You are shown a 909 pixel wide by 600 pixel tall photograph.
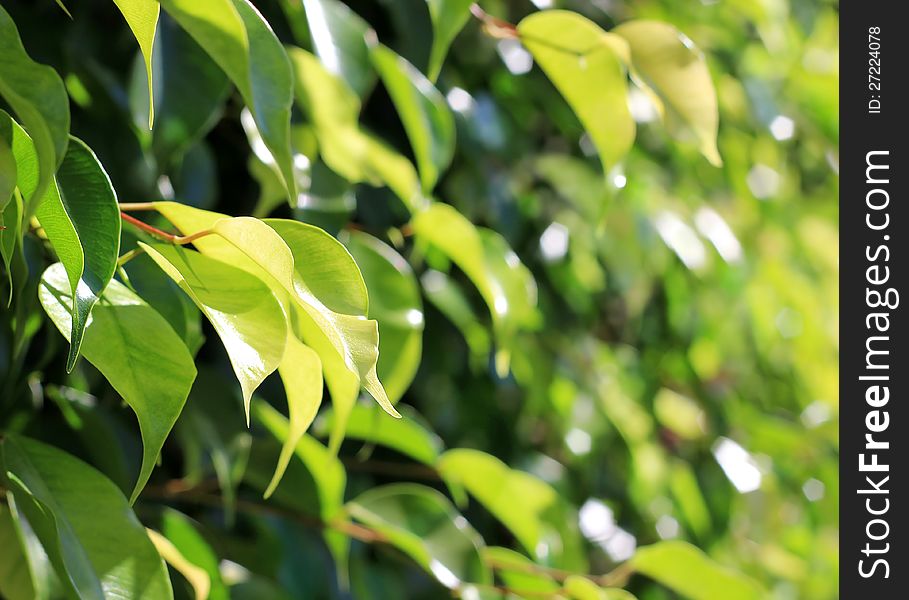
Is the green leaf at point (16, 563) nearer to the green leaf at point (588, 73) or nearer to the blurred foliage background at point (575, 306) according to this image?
the blurred foliage background at point (575, 306)

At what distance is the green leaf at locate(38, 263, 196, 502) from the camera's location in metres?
0.34

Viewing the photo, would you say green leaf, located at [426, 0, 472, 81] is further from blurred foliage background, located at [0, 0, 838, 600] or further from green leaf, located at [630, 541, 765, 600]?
green leaf, located at [630, 541, 765, 600]

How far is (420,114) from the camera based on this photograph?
0.56 meters

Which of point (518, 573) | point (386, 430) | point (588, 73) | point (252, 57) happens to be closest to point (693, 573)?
point (518, 573)

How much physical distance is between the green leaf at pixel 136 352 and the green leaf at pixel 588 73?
261mm

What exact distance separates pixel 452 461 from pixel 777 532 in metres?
0.67

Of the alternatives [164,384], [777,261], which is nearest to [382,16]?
[164,384]

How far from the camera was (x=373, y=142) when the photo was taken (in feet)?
1.87

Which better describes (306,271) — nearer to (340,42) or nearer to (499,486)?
(340,42)
